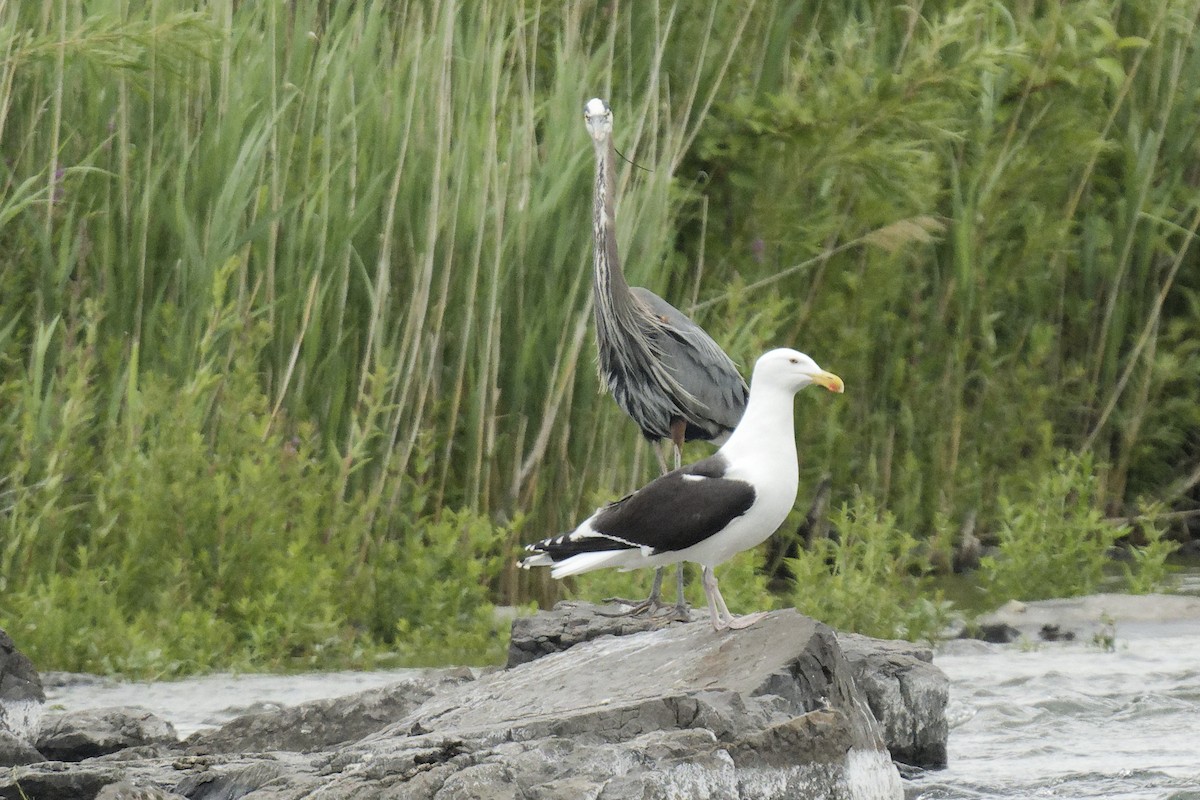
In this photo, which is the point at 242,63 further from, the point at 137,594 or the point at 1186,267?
the point at 1186,267

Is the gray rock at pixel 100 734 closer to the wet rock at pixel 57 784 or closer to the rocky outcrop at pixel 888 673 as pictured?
the wet rock at pixel 57 784

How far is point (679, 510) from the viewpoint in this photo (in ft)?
14.8

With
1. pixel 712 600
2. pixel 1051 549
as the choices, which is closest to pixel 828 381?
pixel 712 600

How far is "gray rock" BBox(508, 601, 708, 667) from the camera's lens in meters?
5.00

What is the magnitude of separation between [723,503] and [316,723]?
114 cm

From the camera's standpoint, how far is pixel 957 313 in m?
8.26

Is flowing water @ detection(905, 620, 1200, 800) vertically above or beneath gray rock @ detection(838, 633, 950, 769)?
beneath

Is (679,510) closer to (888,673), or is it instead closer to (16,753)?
(888,673)

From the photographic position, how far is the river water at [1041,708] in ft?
15.2

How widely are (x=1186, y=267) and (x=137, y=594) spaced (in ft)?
16.7

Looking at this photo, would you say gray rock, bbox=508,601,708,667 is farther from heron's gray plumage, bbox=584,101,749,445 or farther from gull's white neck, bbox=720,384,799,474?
heron's gray plumage, bbox=584,101,749,445

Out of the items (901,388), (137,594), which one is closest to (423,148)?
(137,594)

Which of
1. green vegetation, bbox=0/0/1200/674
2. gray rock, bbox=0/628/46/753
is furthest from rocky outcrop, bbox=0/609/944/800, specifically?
green vegetation, bbox=0/0/1200/674

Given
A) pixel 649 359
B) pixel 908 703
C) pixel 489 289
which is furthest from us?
pixel 489 289
